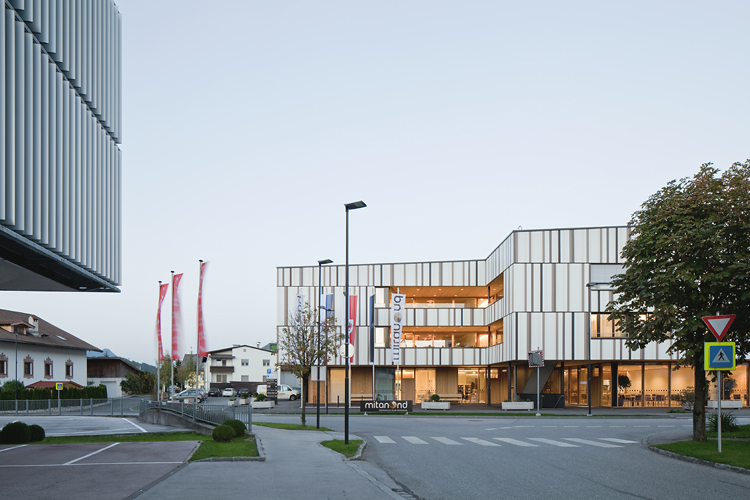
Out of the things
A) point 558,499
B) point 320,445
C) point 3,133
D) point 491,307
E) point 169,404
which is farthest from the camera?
point 491,307

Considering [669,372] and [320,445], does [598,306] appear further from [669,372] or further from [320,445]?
[320,445]

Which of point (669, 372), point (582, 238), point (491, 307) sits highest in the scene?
point (582, 238)

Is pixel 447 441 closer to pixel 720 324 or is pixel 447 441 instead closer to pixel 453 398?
pixel 720 324

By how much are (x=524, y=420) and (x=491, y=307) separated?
20.0 meters

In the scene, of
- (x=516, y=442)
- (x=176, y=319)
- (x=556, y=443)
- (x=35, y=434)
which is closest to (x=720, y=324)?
(x=556, y=443)

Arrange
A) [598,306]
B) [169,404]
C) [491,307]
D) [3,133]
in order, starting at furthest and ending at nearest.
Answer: [491,307] → [598,306] → [169,404] → [3,133]

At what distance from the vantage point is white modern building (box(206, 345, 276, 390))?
378ft

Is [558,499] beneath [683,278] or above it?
beneath

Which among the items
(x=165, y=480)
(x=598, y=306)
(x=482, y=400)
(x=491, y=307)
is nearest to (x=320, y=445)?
(x=165, y=480)

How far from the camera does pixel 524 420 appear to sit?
37.0 m

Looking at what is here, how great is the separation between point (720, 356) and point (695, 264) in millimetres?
3183

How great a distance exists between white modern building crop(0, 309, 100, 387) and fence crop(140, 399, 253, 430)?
3364 centimetres

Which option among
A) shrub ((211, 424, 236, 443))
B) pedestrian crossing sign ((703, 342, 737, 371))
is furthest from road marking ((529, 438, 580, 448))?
shrub ((211, 424, 236, 443))

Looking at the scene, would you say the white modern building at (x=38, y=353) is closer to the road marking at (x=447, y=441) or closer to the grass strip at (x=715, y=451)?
the road marking at (x=447, y=441)
